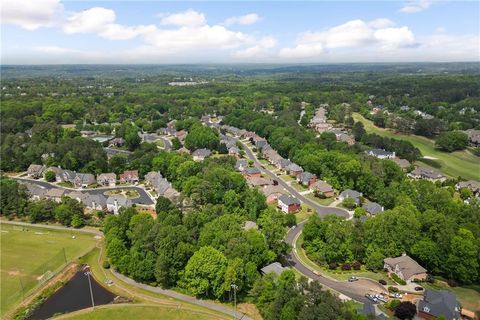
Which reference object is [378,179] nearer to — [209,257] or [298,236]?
[298,236]

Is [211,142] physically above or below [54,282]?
above

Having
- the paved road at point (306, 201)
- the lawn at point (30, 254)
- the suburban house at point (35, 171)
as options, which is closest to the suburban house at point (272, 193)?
the paved road at point (306, 201)

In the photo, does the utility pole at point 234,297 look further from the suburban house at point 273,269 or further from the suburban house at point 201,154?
the suburban house at point 201,154

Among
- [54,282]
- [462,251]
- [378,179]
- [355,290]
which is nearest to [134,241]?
[54,282]

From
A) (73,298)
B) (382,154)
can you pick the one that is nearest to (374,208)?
(382,154)

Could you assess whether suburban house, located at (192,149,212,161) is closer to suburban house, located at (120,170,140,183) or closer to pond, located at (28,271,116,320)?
suburban house, located at (120,170,140,183)

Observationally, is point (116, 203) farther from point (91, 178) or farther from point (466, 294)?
point (466, 294)
